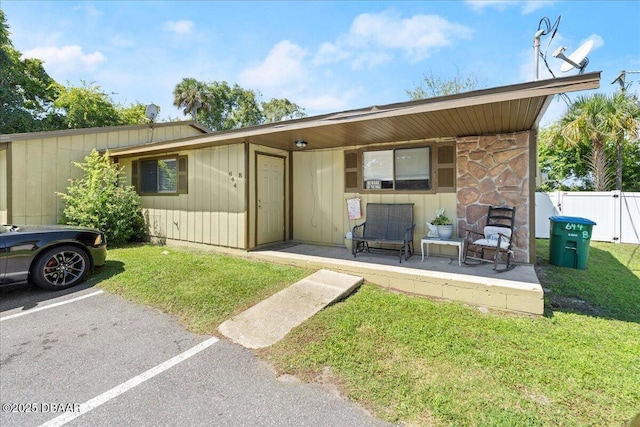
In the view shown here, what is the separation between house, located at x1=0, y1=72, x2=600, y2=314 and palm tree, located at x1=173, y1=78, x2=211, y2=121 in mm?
16290

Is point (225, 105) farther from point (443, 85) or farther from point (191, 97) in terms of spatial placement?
point (443, 85)

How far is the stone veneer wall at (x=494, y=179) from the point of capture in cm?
470

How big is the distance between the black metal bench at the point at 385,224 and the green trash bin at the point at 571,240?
2696 mm

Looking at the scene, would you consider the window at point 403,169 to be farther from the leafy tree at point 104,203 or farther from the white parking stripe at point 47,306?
the leafy tree at point 104,203

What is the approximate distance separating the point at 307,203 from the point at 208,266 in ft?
8.71

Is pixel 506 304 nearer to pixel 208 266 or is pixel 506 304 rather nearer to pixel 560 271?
pixel 560 271

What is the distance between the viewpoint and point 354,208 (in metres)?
6.11

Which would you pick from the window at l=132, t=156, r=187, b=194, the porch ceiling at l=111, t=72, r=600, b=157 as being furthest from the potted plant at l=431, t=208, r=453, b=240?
the window at l=132, t=156, r=187, b=194

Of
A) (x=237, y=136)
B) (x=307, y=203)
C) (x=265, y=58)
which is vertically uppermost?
(x=265, y=58)

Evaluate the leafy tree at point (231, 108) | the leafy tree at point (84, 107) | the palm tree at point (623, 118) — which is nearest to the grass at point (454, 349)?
the palm tree at point (623, 118)

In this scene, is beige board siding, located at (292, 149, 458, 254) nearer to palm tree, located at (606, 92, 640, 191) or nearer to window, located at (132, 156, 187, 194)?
window, located at (132, 156, 187, 194)

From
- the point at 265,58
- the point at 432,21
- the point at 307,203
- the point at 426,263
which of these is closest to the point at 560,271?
the point at 426,263

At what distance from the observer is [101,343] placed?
2951mm

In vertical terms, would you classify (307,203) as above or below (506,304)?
above
